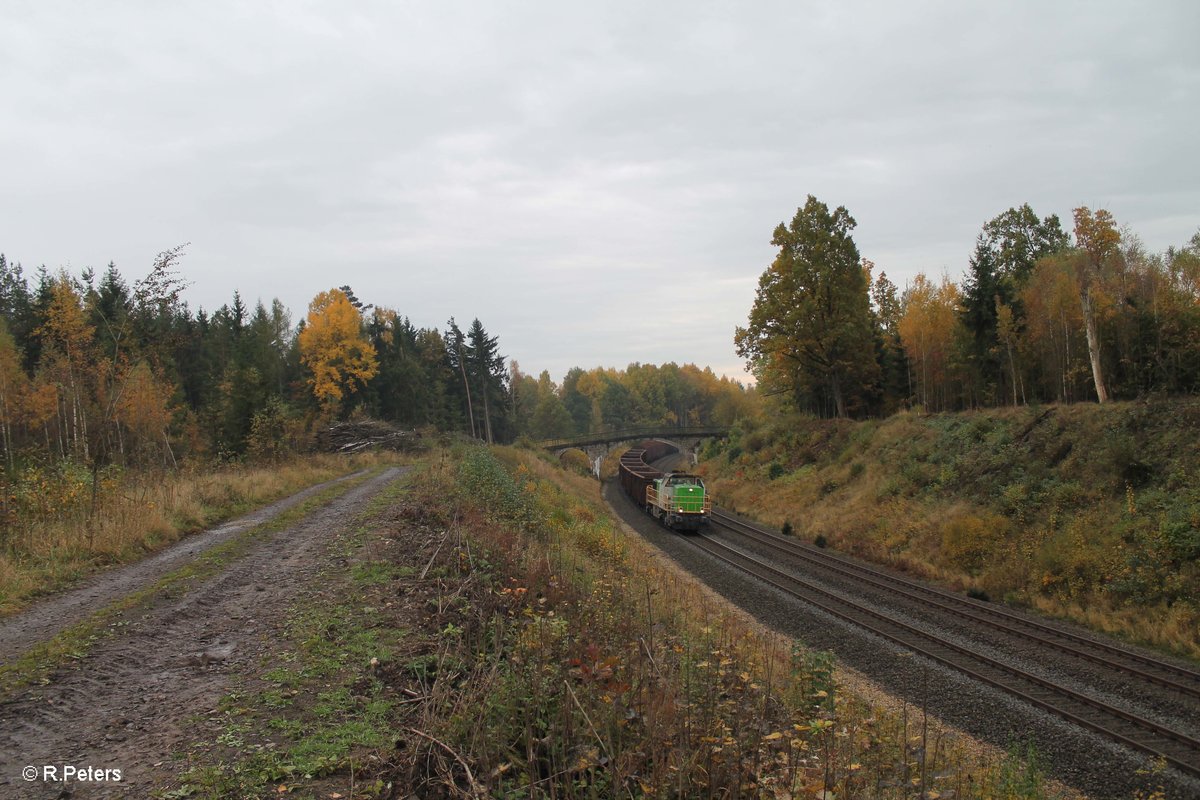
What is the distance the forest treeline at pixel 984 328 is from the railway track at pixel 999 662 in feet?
43.9

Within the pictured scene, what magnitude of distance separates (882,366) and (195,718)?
44.5m

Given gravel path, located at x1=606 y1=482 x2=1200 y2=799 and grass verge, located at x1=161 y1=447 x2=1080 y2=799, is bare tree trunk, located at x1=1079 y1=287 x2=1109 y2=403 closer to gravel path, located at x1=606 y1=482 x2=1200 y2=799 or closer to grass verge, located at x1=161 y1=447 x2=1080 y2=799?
gravel path, located at x1=606 y1=482 x2=1200 y2=799

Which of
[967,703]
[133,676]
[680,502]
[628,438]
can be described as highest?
[133,676]

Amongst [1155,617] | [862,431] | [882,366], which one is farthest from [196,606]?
[882,366]

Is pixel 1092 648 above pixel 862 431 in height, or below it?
below

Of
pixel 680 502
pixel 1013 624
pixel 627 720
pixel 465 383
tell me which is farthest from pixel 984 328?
pixel 465 383

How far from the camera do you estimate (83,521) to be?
1040cm

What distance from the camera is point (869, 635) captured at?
13.8 meters

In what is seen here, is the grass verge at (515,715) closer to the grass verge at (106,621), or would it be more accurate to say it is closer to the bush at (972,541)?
the grass verge at (106,621)

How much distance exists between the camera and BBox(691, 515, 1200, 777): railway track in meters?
8.76

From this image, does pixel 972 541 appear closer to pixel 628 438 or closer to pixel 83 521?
pixel 83 521

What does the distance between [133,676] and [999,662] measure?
13494 millimetres

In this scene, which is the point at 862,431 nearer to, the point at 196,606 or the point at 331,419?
the point at 196,606

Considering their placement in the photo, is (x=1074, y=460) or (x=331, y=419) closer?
(x=1074, y=460)
